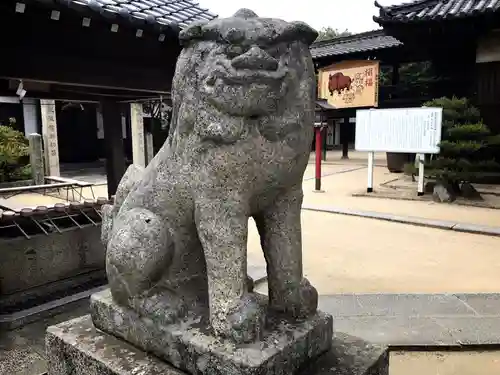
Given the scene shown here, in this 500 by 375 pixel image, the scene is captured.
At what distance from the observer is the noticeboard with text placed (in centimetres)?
1279

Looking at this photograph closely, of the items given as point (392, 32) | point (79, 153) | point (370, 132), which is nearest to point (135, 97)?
point (370, 132)

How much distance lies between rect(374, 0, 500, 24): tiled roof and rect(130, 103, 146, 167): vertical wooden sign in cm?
808

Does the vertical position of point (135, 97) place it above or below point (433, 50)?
below

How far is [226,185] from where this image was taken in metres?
1.34

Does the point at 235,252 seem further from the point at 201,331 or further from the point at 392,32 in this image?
the point at 392,32

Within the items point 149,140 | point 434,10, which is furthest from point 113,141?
point 149,140

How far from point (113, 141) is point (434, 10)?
742 cm

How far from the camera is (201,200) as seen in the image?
1.37 m

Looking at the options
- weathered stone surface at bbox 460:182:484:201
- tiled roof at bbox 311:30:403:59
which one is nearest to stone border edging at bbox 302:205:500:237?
weathered stone surface at bbox 460:182:484:201

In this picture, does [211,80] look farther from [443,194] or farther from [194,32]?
[443,194]

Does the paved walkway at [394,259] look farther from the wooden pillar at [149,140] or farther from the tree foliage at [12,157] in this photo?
the wooden pillar at [149,140]

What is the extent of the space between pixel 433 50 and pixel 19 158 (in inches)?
406

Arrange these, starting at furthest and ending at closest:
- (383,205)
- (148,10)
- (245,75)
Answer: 1. (383,205)
2. (148,10)
3. (245,75)

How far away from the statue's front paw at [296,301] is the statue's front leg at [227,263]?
0.18 metres
